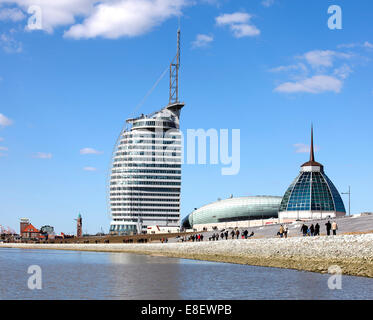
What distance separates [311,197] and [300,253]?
123 m

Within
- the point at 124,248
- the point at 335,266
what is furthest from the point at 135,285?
the point at 124,248

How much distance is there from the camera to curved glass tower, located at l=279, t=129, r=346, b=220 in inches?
6909

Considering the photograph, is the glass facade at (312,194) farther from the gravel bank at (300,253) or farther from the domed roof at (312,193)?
the gravel bank at (300,253)

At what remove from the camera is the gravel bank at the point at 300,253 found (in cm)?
4541

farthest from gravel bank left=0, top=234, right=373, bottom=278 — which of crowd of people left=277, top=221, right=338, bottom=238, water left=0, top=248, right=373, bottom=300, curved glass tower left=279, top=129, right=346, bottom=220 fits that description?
curved glass tower left=279, top=129, right=346, bottom=220

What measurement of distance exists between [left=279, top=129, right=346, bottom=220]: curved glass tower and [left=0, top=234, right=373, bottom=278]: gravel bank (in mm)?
94241

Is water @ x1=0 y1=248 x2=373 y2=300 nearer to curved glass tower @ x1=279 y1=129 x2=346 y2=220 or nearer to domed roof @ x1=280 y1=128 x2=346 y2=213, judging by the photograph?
curved glass tower @ x1=279 y1=129 x2=346 y2=220

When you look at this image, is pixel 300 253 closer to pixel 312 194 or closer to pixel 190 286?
pixel 190 286

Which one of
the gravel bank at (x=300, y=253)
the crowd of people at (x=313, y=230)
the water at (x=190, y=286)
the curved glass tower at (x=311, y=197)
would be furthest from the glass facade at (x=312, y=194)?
the water at (x=190, y=286)

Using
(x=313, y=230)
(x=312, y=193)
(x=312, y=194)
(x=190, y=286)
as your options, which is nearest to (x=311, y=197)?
Answer: (x=312, y=194)

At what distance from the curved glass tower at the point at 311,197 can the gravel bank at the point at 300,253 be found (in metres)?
94.2
